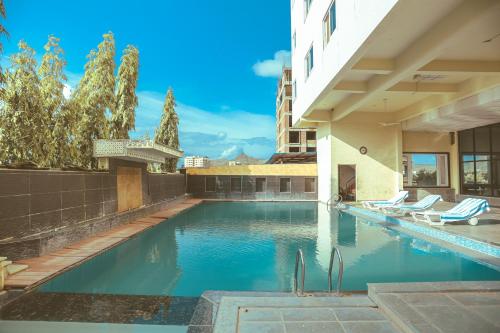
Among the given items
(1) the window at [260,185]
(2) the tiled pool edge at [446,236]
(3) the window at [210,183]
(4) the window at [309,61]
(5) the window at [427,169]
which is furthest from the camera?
(3) the window at [210,183]

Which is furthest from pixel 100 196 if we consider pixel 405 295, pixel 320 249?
pixel 405 295

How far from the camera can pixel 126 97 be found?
16.2 meters

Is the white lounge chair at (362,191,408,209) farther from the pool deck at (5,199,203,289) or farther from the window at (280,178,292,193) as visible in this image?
the pool deck at (5,199,203,289)

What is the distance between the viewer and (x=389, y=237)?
32.9 feet

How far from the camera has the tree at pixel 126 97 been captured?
632 inches

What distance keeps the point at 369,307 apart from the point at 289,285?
2.00 meters

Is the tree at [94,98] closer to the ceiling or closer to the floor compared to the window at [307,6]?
Answer: closer to the floor

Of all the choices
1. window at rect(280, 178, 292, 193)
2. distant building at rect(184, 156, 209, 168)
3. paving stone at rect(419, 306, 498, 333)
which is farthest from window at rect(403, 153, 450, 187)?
paving stone at rect(419, 306, 498, 333)

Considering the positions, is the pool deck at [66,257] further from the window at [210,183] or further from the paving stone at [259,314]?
the window at [210,183]

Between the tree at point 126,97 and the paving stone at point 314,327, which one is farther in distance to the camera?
the tree at point 126,97

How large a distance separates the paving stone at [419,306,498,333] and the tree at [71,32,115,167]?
11.3 meters

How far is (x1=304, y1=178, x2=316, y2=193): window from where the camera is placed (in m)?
22.6

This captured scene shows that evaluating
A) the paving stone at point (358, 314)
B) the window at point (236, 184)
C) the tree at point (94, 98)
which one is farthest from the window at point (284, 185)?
the paving stone at point (358, 314)

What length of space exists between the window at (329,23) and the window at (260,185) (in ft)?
40.5
